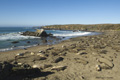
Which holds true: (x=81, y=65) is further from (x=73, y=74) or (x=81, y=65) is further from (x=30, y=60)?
(x=30, y=60)

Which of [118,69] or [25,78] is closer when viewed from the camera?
[25,78]

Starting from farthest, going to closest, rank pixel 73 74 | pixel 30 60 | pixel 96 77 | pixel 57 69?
pixel 30 60 → pixel 57 69 → pixel 73 74 → pixel 96 77

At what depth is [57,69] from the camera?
6.69 m

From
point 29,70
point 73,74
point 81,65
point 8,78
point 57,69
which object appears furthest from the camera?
point 81,65

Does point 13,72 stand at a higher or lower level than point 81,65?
higher

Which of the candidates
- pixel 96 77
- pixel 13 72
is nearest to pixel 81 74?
pixel 96 77

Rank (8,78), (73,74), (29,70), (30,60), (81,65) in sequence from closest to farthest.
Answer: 1. (8,78)
2. (29,70)
3. (73,74)
4. (81,65)
5. (30,60)

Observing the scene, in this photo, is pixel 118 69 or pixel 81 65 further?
pixel 81 65

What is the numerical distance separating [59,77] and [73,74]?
1041 millimetres

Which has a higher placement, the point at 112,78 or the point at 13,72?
the point at 13,72

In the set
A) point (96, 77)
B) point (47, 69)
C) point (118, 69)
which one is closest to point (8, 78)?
→ point (47, 69)

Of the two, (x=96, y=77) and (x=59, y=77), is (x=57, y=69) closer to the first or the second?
(x=59, y=77)

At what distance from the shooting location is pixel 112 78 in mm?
5738

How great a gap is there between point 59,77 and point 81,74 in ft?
4.98
